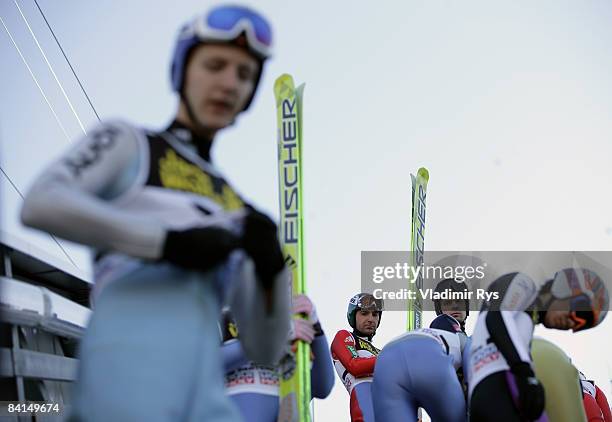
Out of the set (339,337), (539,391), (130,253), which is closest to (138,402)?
(130,253)

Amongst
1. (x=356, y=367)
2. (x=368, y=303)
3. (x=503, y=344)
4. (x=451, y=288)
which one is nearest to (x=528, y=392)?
(x=503, y=344)

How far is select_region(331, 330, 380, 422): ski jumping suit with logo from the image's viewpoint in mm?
8453

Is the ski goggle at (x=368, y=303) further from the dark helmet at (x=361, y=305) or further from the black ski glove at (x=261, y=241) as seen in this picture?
the black ski glove at (x=261, y=241)

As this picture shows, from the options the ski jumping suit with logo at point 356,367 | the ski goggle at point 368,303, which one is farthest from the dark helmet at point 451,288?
the ski goggle at point 368,303

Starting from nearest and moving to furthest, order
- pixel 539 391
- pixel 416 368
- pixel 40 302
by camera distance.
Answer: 1. pixel 539 391
2. pixel 416 368
3. pixel 40 302

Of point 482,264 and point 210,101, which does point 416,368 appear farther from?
point 210,101

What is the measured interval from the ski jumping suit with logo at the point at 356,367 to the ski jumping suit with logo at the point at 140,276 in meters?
6.40

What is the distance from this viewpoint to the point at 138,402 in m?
1.83

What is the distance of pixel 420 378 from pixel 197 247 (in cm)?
458

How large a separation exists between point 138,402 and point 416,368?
460 cm

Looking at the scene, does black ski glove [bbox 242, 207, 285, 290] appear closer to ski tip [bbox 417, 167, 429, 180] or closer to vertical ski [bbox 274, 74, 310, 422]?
vertical ski [bbox 274, 74, 310, 422]

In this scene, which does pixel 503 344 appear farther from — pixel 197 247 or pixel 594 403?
pixel 594 403

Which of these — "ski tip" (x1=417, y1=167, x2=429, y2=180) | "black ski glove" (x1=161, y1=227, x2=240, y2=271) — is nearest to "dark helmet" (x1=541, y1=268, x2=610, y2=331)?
"black ski glove" (x1=161, y1=227, x2=240, y2=271)

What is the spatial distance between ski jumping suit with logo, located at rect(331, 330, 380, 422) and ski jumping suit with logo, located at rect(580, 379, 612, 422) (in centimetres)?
200
